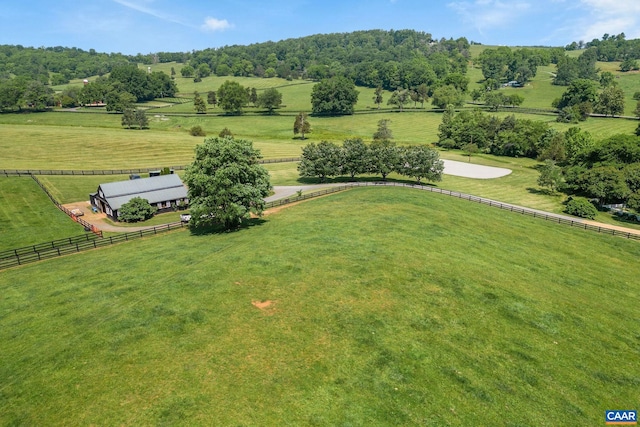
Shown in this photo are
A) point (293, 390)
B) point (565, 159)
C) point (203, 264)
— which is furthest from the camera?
point (565, 159)

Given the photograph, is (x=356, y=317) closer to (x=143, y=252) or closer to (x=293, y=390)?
(x=293, y=390)

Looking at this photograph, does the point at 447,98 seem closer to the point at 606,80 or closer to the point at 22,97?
the point at 606,80

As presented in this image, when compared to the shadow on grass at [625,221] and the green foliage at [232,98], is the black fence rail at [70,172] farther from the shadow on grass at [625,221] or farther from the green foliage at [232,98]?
the shadow on grass at [625,221]

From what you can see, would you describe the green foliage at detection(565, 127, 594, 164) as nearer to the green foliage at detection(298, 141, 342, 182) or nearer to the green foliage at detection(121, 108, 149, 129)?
the green foliage at detection(298, 141, 342, 182)

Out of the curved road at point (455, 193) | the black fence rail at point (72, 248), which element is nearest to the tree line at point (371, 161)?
the curved road at point (455, 193)

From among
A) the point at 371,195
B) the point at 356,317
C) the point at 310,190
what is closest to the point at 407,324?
the point at 356,317

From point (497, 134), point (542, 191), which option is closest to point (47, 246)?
point (542, 191)
